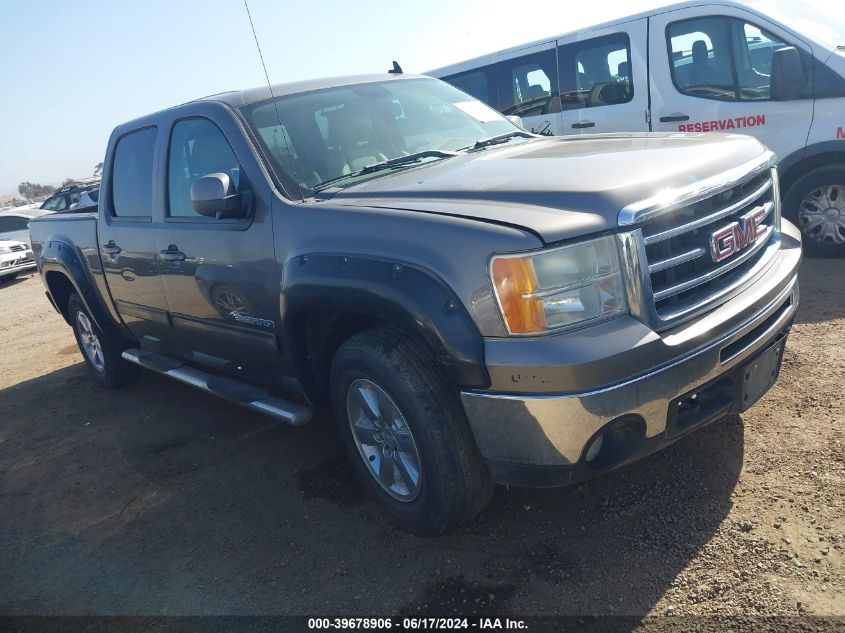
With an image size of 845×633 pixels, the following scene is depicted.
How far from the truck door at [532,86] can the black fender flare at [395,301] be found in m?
5.03

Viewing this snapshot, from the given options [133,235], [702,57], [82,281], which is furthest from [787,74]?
[82,281]

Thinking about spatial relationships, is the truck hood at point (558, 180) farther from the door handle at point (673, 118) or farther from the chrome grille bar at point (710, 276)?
the door handle at point (673, 118)

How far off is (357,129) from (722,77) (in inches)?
163

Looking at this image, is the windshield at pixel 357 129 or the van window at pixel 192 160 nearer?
the windshield at pixel 357 129

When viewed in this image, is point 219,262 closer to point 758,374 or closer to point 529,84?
point 758,374

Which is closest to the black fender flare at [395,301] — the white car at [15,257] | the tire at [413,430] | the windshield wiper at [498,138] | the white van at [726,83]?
the tire at [413,430]

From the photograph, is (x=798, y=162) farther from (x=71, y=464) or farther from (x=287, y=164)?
(x=71, y=464)

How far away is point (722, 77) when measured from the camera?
6199 mm

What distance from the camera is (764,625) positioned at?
7.16ft

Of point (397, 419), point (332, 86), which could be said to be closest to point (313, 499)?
point (397, 419)

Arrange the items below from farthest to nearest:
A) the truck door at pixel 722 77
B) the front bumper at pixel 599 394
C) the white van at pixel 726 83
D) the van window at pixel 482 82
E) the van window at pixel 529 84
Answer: the van window at pixel 482 82 → the van window at pixel 529 84 → the truck door at pixel 722 77 → the white van at pixel 726 83 → the front bumper at pixel 599 394

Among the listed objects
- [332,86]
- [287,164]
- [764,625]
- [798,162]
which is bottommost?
[764,625]

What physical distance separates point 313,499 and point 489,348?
61.2 inches

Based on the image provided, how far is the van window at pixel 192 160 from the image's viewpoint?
355 cm
